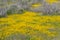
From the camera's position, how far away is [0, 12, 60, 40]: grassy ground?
13.8m

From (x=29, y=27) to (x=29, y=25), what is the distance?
2.16ft

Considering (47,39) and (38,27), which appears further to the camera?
(38,27)

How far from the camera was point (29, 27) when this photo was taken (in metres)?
15.8

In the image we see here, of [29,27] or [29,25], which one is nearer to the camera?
[29,27]

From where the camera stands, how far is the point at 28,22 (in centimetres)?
1736

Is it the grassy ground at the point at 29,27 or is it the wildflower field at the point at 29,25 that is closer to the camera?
the grassy ground at the point at 29,27

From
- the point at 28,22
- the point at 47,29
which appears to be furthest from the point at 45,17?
the point at 47,29

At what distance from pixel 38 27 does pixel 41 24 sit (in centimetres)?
97

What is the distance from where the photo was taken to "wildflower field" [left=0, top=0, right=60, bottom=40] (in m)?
13.9

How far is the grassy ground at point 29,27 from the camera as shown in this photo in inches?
542

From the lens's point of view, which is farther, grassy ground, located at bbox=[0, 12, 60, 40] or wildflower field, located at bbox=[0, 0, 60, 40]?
wildflower field, located at bbox=[0, 0, 60, 40]

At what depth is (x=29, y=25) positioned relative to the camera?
648 inches

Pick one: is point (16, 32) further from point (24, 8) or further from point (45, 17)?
point (24, 8)

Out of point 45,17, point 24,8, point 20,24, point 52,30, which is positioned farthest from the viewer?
point 24,8
